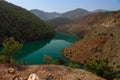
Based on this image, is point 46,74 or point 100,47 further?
point 100,47

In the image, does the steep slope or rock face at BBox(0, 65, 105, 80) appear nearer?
rock face at BBox(0, 65, 105, 80)

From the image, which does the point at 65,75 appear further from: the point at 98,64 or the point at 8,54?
the point at 98,64

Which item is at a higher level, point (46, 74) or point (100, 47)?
point (46, 74)

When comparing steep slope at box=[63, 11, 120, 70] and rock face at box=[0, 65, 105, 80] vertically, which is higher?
rock face at box=[0, 65, 105, 80]

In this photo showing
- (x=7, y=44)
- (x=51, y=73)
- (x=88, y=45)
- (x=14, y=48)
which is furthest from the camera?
(x=88, y=45)

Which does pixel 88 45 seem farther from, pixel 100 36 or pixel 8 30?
pixel 8 30

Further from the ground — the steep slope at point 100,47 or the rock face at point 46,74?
the rock face at point 46,74

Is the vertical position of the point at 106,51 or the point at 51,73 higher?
the point at 51,73

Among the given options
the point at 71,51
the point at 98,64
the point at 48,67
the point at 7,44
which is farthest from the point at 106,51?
the point at 48,67

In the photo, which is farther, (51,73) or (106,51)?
(106,51)

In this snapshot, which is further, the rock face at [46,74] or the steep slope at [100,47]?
the steep slope at [100,47]

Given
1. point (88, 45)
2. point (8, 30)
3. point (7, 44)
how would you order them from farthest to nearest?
1. point (8, 30)
2. point (88, 45)
3. point (7, 44)
